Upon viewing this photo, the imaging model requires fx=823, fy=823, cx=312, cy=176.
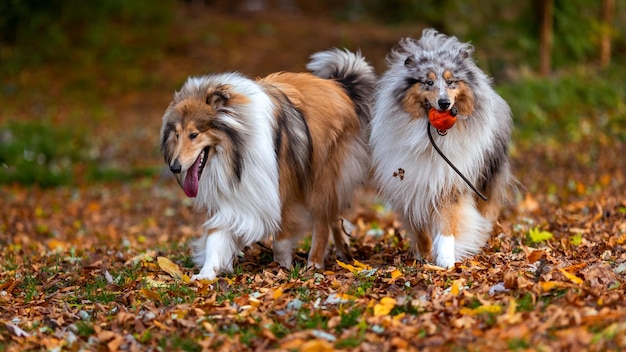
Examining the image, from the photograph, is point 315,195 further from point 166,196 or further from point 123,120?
point 123,120

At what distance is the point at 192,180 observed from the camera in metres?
6.28

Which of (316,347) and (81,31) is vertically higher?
(81,31)

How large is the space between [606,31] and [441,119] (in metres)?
12.4

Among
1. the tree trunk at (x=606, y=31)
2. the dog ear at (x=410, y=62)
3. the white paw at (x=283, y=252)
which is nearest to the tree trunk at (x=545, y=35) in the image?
the tree trunk at (x=606, y=31)

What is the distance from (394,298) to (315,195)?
5.99 ft

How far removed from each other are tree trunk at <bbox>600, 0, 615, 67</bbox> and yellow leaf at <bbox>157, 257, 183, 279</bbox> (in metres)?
13.0

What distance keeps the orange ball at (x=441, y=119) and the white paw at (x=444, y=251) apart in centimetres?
90

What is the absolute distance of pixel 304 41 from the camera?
22.9 meters

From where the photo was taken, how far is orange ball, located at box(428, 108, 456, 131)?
612 centimetres

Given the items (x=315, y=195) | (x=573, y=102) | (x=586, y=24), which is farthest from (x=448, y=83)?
(x=586, y=24)

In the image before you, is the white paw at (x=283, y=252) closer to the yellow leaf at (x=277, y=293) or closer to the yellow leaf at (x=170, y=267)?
the yellow leaf at (x=170, y=267)

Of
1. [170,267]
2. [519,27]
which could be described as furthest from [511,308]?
[519,27]

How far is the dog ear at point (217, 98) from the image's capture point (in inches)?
248

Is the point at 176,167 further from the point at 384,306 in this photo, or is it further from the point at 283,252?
the point at 384,306
